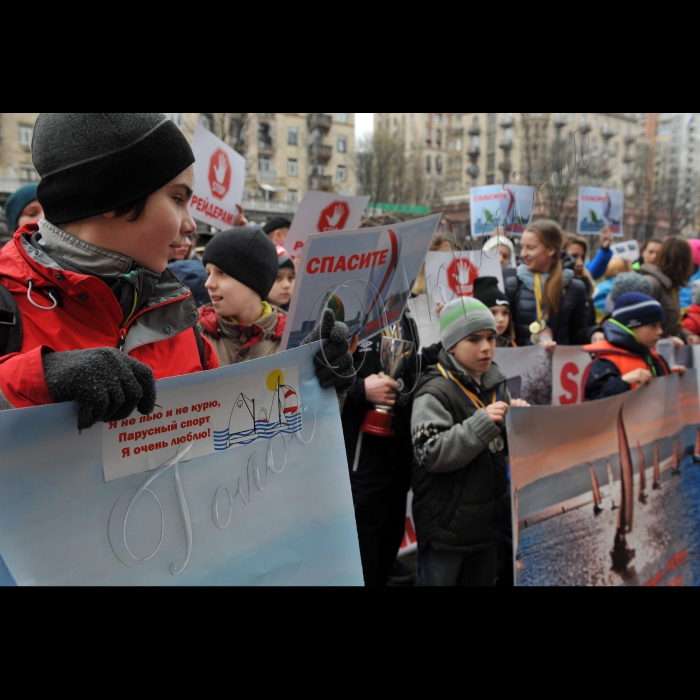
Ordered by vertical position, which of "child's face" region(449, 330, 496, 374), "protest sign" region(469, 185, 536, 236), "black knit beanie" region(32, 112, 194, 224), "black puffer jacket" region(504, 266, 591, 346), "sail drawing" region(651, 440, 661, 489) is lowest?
"sail drawing" region(651, 440, 661, 489)

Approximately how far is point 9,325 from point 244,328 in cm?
124

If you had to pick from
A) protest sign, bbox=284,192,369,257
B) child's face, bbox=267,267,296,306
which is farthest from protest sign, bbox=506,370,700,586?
protest sign, bbox=284,192,369,257

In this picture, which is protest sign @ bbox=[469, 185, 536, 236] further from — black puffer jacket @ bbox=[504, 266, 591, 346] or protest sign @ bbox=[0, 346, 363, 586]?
black puffer jacket @ bbox=[504, 266, 591, 346]

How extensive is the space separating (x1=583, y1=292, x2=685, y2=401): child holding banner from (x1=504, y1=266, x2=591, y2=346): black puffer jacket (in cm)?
98

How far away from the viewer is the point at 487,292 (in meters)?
3.80

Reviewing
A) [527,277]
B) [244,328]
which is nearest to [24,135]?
[527,277]

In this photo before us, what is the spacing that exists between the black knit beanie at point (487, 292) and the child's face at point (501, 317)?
9.2 inches

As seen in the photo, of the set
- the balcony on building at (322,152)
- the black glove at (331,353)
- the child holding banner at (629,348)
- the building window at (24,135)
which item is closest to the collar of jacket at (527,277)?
the child holding banner at (629,348)

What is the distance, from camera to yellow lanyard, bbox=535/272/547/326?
4414 mm

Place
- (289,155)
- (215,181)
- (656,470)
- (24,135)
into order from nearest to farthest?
(656,470), (215,181), (24,135), (289,155)

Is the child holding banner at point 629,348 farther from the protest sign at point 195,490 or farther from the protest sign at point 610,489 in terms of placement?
the protest sign at point 195,490

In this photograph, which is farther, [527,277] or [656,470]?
[527,277]

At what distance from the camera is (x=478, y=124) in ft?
16.0

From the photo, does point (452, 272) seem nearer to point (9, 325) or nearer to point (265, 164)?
point (9, 325)
